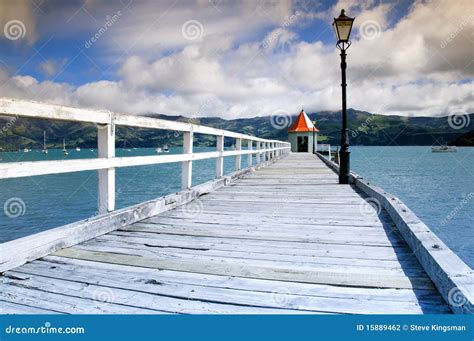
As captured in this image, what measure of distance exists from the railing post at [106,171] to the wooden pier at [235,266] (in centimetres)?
10

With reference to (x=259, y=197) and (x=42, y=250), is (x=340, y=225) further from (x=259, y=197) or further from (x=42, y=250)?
(x=42, y=250)

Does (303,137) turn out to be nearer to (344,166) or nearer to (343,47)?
(343,47)

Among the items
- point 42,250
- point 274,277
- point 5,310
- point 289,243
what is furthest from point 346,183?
point 5,310

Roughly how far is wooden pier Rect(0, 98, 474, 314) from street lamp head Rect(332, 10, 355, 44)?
17.5 feet

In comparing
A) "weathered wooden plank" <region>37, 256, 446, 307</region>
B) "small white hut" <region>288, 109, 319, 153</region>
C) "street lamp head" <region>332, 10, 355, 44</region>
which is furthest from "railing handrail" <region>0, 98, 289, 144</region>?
"small white hut" <region>288, 109, 319, 153</region>

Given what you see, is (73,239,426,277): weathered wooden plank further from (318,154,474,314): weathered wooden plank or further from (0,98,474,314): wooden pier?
(318,154,474,314): weathered wooden plank

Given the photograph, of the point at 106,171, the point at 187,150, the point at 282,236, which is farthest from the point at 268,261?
the point at 187,150

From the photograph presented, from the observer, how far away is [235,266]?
107 inches

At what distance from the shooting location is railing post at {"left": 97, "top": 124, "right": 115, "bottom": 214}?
3.61 meters

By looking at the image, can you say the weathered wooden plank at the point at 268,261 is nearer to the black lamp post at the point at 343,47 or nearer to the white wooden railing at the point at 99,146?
the white wooden railing at the point at 99,146

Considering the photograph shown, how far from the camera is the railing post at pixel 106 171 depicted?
3613mm

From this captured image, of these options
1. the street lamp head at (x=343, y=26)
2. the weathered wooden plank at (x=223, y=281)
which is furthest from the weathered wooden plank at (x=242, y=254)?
the street lamp head at (x=343, y=26)

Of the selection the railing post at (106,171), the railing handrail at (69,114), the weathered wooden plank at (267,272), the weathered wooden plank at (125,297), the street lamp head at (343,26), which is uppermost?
the street lamp head at (343,26)

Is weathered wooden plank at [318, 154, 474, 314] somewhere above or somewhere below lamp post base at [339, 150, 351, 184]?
below
